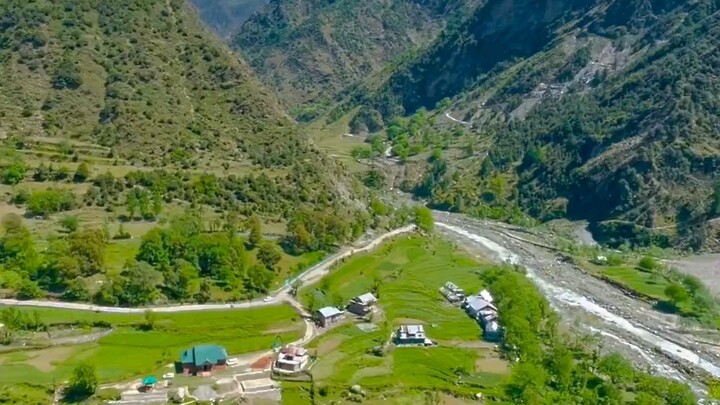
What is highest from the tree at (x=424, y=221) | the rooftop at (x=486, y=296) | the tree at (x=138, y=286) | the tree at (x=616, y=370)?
the tree at (x=424, y=221)

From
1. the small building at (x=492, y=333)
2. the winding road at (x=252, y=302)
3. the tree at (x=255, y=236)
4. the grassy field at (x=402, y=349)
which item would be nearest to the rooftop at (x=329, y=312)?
the grassy field at (x=402, y=349)

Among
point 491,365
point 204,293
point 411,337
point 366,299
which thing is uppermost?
point 204,293

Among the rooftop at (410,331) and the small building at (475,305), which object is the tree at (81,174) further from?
the small building at (475,305)

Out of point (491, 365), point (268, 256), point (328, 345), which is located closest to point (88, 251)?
point (268, 256)

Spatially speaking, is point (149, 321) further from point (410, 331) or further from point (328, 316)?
point (410, 331)

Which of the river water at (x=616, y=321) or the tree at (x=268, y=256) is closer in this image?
the river water at (x=616, y=321)

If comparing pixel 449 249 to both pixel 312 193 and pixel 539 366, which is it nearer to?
pixel 312 193

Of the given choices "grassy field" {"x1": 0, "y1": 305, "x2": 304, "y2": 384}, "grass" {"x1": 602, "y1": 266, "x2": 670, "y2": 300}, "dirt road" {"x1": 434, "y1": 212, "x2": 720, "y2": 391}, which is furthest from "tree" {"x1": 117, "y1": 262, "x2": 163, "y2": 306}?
"grass" {"x1": 602, "y1": 266, "x2": 670, "y2": 300}
